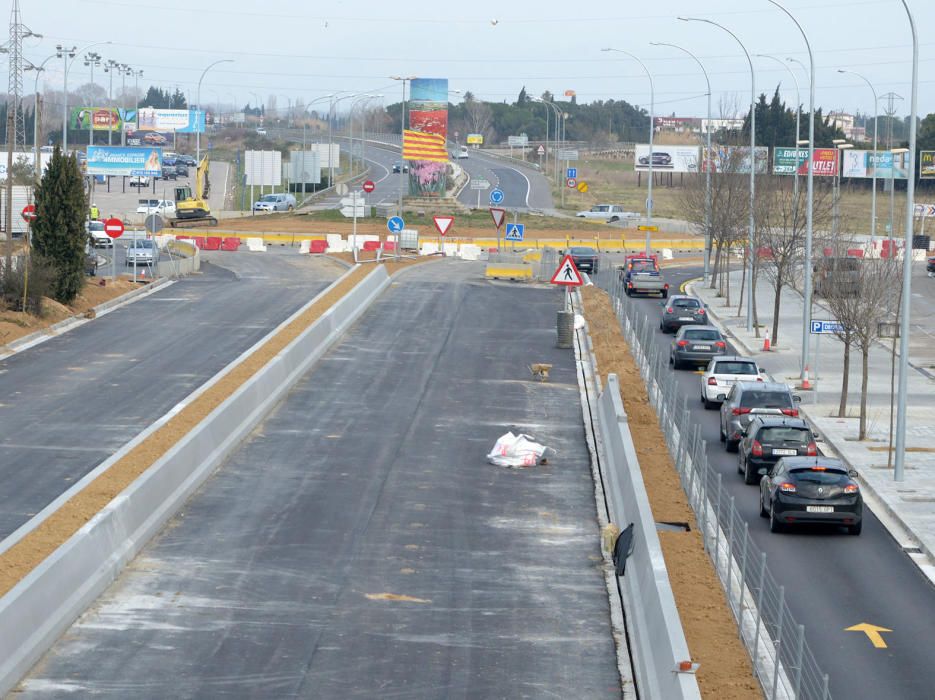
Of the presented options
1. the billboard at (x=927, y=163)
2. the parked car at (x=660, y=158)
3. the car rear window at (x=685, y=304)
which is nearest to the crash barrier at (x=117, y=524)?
the car rear window at (x=685, y=304)

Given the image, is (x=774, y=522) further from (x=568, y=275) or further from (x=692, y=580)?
(x=568, y=275)

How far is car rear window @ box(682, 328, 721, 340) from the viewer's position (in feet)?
131

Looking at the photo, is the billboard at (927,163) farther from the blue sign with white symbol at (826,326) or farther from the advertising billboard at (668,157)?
the blue sign with white symbol at (826,326)

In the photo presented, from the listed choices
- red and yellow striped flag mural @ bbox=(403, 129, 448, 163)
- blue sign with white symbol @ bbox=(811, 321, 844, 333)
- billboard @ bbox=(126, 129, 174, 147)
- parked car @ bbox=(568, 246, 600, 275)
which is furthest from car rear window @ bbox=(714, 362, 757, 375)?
billboard @ bbox=(126, 129, 174, 147)

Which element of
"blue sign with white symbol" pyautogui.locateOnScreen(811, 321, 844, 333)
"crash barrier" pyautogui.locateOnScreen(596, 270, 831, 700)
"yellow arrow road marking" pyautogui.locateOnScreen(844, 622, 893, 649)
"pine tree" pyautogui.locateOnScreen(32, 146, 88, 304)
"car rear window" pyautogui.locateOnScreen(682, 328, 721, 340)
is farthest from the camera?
"pine tree" pyautogui.locateOnScreen(32, 146, 88, 304)

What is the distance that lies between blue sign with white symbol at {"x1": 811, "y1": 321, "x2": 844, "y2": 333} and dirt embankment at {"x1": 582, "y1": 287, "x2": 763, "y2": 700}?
442 centimetres

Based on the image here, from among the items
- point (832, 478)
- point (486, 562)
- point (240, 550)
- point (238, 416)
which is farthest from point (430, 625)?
point (238, 416)

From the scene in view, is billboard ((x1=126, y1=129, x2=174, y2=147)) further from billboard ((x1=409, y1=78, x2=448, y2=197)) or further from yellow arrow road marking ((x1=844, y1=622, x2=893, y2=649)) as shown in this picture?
yellow arrow road marking ((x1=844, y1=622, x2=893, y2=649))

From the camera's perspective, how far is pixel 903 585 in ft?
63.3

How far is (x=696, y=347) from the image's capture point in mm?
39656

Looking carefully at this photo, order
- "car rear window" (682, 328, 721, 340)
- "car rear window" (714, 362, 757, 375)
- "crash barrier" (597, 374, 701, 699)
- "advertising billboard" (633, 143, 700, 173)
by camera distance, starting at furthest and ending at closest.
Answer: "advertising billboard" (633, 143, 700, 173) < "car rear window" (682, 328, 721, 340) < "car rear window" (714, 362, 757, 375) < "crash barrier" (597, 374, 701, 699)

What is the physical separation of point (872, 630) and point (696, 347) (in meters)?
23.0

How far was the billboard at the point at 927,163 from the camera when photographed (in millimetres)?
114188

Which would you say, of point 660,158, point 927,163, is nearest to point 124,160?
point 660,158
